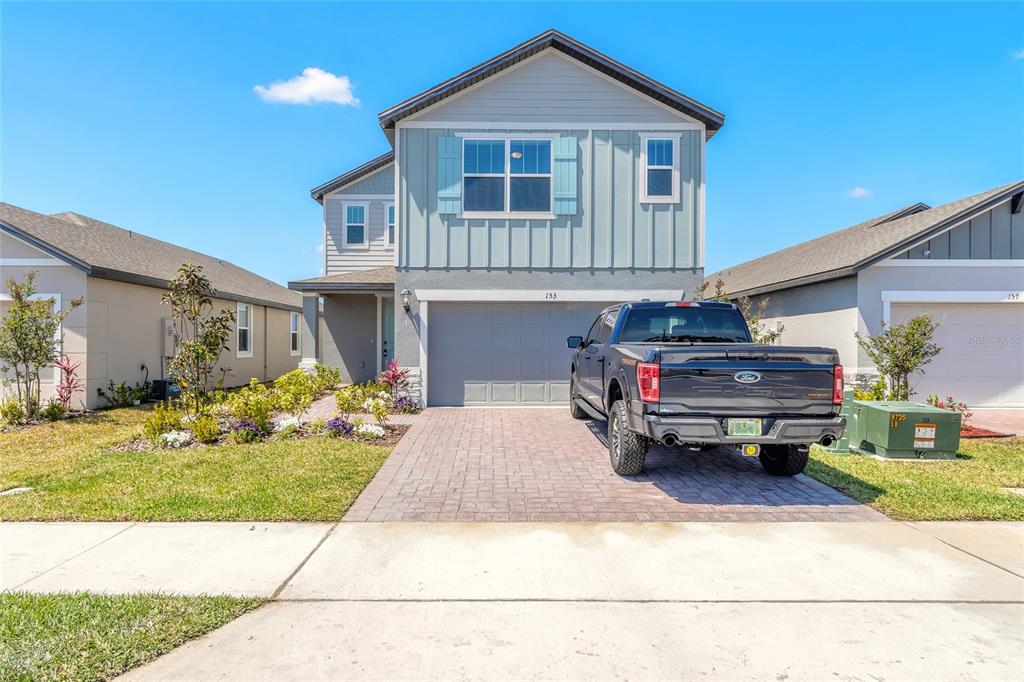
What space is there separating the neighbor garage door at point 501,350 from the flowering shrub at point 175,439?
490 centimetres

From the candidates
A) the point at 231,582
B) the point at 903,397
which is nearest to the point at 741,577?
the point at 231,582

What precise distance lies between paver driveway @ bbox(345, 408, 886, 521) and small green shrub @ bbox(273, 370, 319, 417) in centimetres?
265

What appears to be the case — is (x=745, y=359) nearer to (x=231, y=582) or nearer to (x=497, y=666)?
(x=497, y=666)

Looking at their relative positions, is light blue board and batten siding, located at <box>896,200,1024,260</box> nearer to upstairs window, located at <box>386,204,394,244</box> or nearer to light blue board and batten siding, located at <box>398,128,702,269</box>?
light blue board and batten siding, located at <box>398,128,702,269</box>

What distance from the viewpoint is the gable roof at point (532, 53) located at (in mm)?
10820

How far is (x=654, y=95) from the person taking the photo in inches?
436

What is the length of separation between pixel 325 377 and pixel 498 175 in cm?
705

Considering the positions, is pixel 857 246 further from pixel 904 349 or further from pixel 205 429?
pixel 205 429

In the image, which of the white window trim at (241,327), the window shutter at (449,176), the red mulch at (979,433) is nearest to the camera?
the red mulch at (979,433)

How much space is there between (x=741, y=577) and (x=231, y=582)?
371 centimetres

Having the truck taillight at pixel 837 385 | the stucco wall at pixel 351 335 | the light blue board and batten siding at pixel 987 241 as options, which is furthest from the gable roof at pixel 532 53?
the truck taillight at pixel 837 385

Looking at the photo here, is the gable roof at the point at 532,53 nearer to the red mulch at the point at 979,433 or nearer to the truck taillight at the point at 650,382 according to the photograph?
the red mulch at the point at 979,433

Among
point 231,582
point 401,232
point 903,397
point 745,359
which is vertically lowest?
point 231,582

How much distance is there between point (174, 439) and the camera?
7.60m
